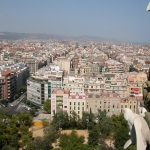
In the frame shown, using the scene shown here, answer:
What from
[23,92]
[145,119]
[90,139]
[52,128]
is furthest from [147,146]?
[23,92]

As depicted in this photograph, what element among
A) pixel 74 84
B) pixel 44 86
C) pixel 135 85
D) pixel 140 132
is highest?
pixel 140 132

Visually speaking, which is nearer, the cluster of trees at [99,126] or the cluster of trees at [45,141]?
the cluster of trees at [45,141]

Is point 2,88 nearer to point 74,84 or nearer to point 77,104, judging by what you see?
point 74,84

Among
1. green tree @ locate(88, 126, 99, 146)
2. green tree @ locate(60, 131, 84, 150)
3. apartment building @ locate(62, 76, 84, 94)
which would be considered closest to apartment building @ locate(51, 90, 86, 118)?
apartment building @ locate(62, 76, 84, 94)

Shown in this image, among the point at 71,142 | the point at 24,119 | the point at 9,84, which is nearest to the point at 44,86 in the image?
the point at 9,84

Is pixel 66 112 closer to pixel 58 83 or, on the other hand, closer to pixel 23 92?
pixel 58 83

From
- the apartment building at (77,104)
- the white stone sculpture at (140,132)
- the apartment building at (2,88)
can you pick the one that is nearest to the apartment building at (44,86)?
the apartment building at (2,88)

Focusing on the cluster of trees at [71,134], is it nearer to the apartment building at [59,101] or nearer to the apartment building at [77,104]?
the apartment building at [77,104]

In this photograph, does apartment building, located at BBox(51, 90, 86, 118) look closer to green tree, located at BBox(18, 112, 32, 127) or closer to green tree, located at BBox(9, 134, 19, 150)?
green tree, located at BBox(18, 112, 32, 127)

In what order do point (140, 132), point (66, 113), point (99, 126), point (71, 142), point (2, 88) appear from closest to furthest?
1. point (140, 132)
2. point (71, 142)
3. point (99, 126)
4. point (66, 113)
5. point (2, 88)
